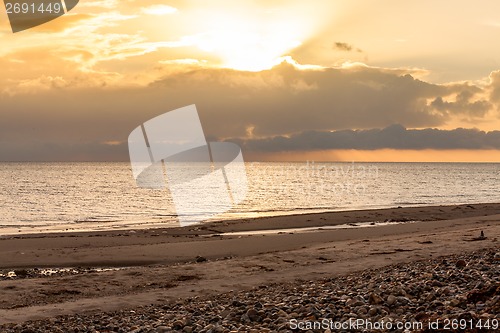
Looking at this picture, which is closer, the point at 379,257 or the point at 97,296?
the point at 97,296

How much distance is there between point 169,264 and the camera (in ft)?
68.6

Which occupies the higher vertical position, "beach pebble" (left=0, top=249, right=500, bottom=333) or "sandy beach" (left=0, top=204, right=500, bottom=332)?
"beach pebble" (left=0, top=249, right=500, bottom=333)

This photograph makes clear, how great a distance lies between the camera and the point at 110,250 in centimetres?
2372

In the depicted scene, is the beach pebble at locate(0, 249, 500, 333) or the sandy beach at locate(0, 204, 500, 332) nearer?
the beach pebble at locate(0, 249, 500, 333)

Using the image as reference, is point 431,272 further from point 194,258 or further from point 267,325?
point 194,258

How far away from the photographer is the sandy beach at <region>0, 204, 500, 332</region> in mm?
13977

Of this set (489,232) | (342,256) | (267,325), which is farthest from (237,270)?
(489,232)

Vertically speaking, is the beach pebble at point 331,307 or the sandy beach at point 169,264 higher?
the beach pebble at point 331,307

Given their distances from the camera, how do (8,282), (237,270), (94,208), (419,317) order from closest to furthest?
1. (419,317)
2. (8,282)
3. (237,270)
4. (94,208)

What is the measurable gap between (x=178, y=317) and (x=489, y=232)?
58.1ft

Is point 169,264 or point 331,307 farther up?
point 331,307

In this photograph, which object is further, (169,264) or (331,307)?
(169,264)

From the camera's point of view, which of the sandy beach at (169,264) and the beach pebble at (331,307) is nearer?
the beach pebble at (331,307)

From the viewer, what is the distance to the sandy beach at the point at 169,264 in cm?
1398
